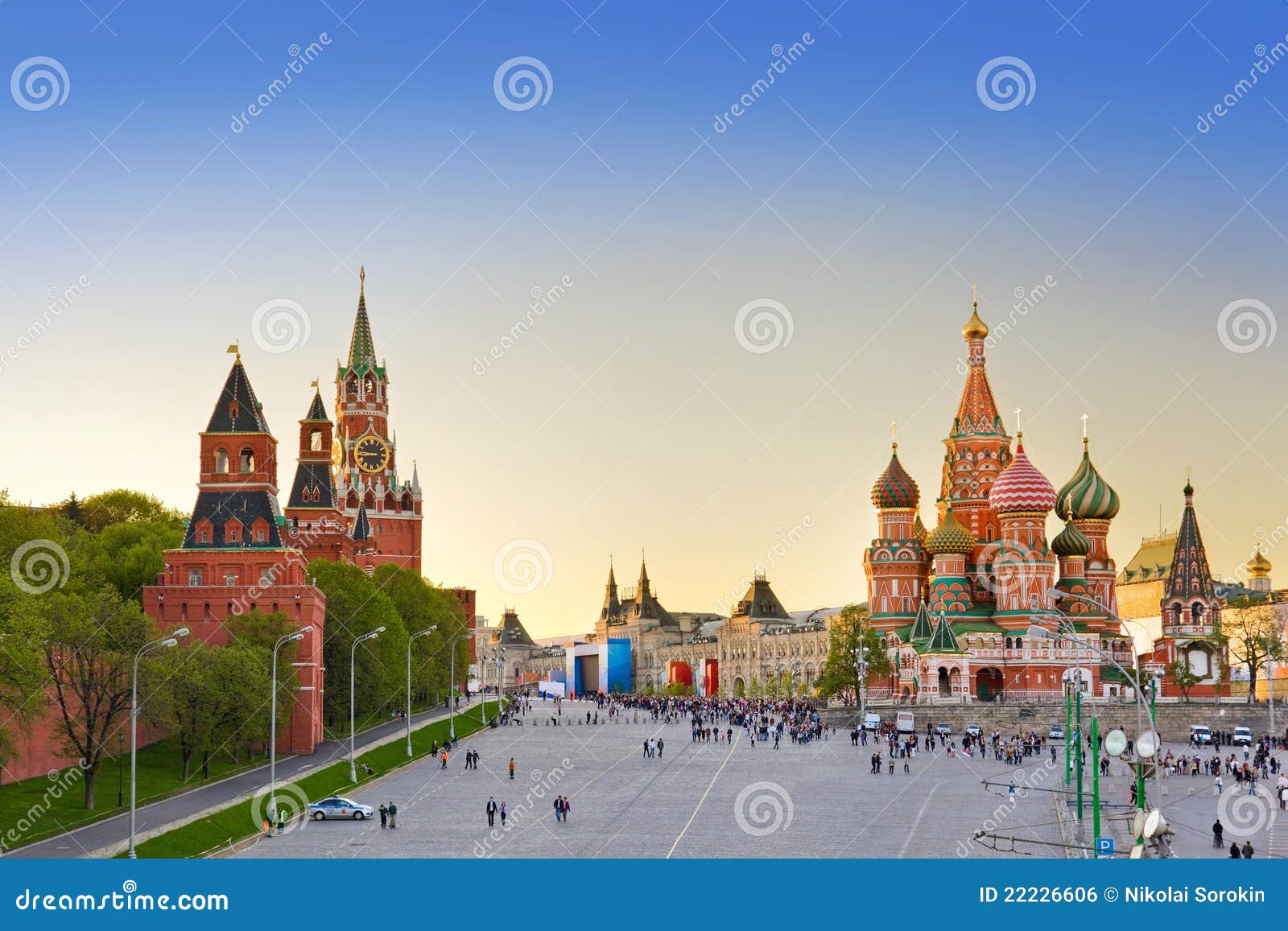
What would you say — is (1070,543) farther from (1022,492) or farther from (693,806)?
(693,806)

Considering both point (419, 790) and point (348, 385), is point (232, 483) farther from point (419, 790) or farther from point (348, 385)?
point (348, 385)

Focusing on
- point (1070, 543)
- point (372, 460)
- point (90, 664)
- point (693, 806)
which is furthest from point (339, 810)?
point (372, 460)

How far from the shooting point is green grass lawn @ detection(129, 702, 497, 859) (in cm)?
4450

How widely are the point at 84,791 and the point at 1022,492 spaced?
Result: 265ft

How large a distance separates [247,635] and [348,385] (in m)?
93.9

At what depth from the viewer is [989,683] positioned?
11919 centimetres

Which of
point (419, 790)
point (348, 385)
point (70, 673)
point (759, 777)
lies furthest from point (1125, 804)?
point (348, 385)

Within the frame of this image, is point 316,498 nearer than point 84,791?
No

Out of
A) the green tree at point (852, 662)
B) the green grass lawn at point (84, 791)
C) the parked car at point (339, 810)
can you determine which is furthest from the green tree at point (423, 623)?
the parked car at point (339, 810)

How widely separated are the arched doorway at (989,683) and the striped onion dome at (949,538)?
9.53 metres

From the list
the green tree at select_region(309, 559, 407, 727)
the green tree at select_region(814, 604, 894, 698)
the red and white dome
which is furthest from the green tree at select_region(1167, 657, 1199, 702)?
the green tree at select_region(309, 559, 407, 727)

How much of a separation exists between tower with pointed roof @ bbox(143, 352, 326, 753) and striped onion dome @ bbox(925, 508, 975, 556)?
55.2m

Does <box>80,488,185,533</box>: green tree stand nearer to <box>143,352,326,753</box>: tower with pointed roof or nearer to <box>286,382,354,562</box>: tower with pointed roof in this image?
<box>286,382,354,562</box>: tower with pointed roof

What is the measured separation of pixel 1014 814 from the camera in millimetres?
54312
